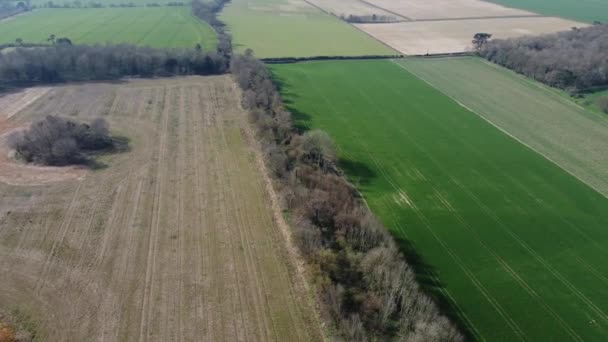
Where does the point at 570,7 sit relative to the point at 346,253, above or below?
above

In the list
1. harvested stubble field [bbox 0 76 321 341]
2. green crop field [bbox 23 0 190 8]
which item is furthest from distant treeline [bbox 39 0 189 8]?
harvested stubble field [bbox 0 76 321 341]

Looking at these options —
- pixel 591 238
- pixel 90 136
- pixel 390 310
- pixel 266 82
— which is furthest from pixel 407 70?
pixel 390 310

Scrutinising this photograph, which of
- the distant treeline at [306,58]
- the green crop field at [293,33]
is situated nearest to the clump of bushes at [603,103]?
the distant treeline at [306,58]

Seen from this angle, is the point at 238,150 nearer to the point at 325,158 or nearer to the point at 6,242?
the point at 325,158

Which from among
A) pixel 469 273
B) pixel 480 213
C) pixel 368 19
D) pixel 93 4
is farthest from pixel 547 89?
pixel 93 4

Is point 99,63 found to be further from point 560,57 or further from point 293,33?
point 560,57
